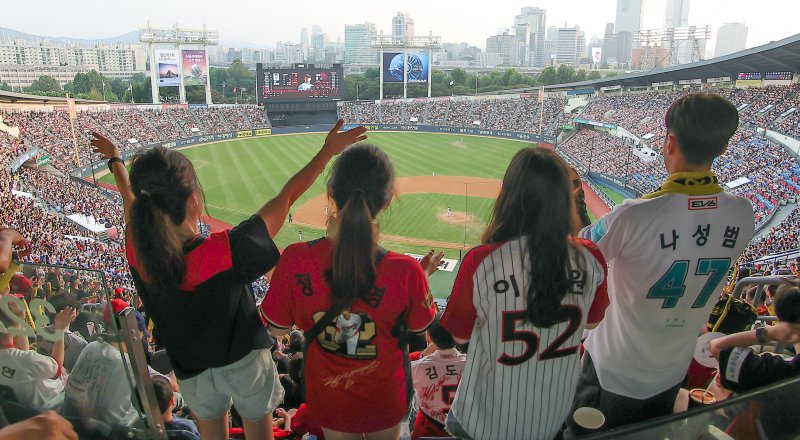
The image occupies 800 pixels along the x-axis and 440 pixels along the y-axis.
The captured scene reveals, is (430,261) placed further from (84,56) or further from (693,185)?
(84,56)

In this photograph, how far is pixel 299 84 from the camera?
44.9m

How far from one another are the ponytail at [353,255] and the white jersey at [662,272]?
3.05ft

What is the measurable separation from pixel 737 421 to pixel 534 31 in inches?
5972

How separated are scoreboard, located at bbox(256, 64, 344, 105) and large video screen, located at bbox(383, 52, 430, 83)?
9488mm

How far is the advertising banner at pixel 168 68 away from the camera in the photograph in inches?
1832

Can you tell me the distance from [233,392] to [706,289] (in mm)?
1940

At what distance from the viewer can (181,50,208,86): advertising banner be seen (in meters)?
48.1

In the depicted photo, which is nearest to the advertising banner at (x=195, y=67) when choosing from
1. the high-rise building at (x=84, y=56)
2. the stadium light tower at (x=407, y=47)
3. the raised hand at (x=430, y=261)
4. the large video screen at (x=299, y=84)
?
the large video screen at (x=299, y=84)

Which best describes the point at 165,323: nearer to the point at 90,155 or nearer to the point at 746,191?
the point at 746,191

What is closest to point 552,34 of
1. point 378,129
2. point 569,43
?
point 569,43

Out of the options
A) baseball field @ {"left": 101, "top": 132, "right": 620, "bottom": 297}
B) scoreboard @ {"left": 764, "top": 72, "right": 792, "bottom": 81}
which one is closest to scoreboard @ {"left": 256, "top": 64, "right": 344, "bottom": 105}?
baseball field @ {"left": 101, "top": 132, "right": 620, "bottom": 297}

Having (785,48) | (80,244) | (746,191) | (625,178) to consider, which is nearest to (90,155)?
(80,244)

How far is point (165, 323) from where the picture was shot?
2.06m

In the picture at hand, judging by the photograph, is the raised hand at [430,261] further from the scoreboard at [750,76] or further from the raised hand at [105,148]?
the scoreboard at [750,76]
